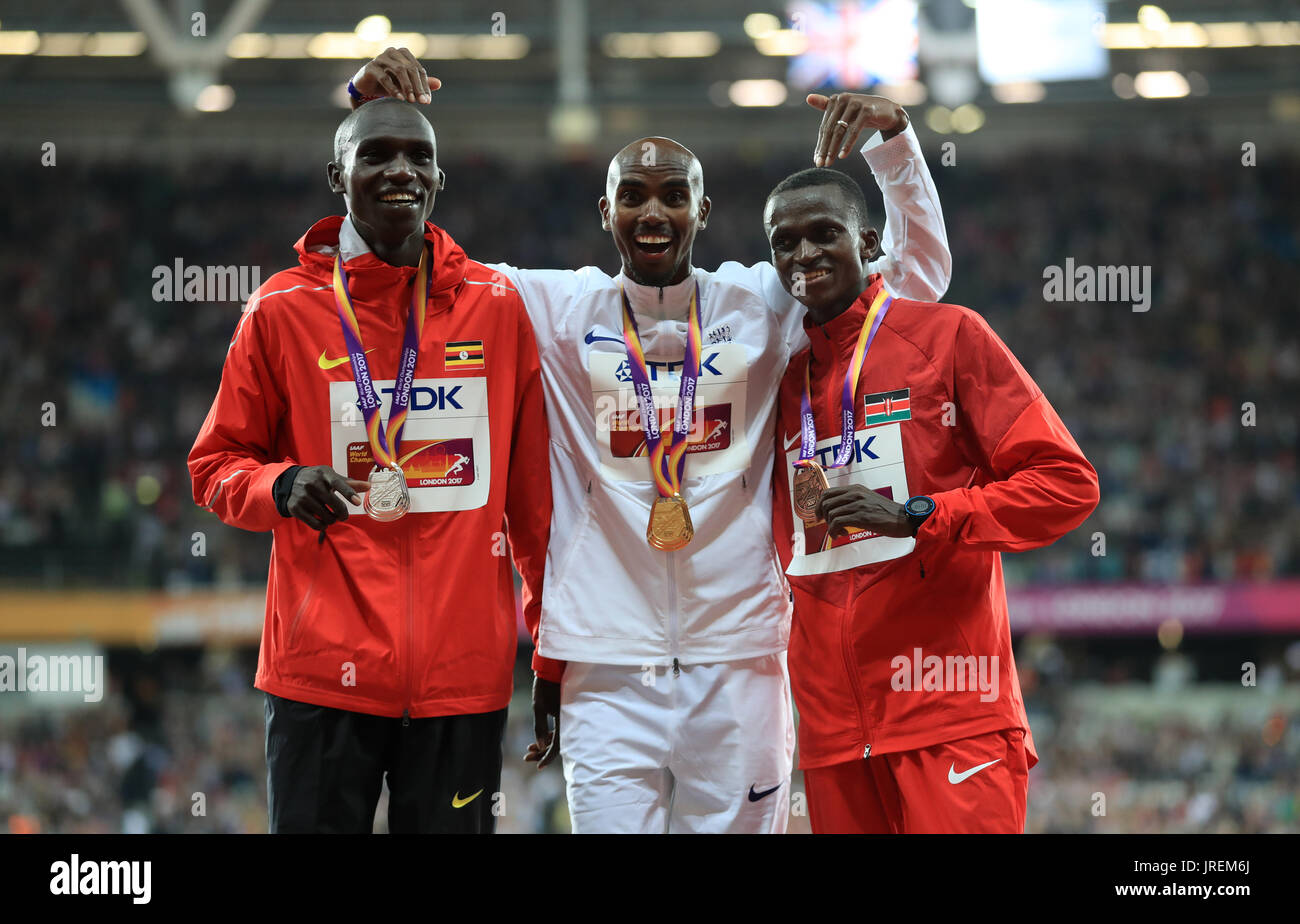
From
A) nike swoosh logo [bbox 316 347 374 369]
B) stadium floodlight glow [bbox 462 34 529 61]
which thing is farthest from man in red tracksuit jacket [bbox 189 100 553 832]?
stadium floodlight glow [bbox 462 34 529 61]

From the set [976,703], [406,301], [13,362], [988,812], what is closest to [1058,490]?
[976,703]

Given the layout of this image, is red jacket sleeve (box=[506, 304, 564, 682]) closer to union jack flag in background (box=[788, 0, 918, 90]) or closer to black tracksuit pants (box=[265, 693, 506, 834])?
black tracksuit pants (box=[265, 693, 506, 834])

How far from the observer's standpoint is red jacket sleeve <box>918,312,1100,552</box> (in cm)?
325

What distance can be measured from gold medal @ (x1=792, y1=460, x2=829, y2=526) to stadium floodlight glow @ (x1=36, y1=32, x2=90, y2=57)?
17783 millimetres

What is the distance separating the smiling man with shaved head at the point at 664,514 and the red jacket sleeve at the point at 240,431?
745 mm

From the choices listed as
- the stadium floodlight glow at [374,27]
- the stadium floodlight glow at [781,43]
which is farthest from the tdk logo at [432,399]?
the stadium floodlight glow at [781,43]

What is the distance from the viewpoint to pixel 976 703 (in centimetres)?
331

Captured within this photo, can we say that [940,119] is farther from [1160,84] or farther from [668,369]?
[668,369]

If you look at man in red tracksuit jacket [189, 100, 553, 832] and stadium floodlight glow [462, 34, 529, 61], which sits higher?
stadium floodlight glow [462, 34, 529, 61]

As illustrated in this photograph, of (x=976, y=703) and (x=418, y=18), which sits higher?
(x=418, y=18)

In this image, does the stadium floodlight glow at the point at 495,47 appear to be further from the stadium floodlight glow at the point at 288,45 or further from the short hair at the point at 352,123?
the short hair at the point at 352,123
